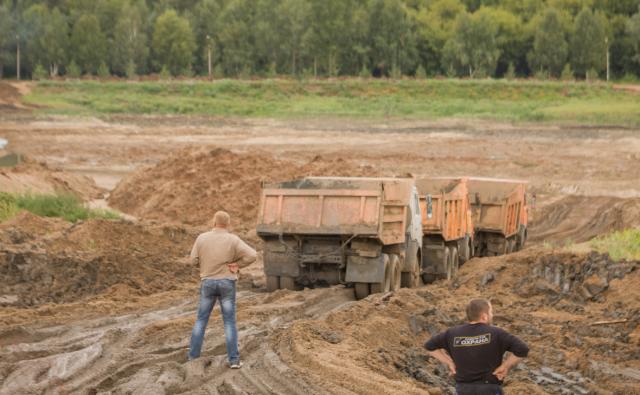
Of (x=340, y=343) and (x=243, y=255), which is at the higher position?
(x=243, y=255)

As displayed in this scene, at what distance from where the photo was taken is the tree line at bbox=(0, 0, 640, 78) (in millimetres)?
118125

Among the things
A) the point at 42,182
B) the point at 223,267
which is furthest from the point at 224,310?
the point at 42,182

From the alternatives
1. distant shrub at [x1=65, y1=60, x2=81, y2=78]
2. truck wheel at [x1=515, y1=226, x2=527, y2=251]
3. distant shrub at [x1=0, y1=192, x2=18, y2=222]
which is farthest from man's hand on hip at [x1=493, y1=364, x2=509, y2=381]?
distant shrub at [x1=65, y1=60, x2=81, y2=78]

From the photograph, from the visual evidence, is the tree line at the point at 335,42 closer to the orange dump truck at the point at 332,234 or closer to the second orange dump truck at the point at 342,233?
the second orange dump truck at the point at 342,233

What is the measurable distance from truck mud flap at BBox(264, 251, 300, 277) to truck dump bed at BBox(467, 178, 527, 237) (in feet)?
30.5

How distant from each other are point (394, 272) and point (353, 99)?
71.9m

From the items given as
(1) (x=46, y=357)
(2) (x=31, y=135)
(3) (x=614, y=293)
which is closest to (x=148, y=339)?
(1) (x=46, y=357)

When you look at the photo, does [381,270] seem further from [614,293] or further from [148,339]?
[148,339]

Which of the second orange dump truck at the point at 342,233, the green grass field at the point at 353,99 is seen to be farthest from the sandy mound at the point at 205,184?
the green grass field at the point at 353,99

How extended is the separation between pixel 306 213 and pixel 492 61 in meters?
103

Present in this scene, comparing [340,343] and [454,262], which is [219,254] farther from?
[454,262]

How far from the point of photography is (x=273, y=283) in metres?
19.7

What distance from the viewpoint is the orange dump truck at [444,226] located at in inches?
893

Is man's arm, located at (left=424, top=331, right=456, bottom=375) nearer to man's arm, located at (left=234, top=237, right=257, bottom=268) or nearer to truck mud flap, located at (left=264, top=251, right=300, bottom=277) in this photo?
man's arm, located at (left=234, top=237, right=257, bottom=268)
